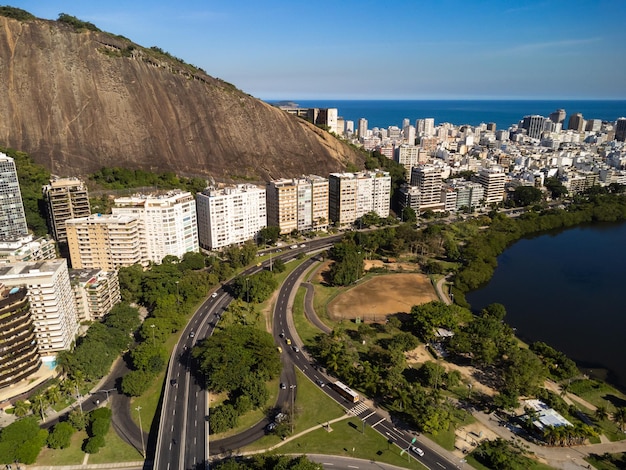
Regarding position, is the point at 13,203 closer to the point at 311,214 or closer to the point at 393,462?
the point at 311,214

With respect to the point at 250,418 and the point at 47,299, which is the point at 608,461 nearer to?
the point at 250,418

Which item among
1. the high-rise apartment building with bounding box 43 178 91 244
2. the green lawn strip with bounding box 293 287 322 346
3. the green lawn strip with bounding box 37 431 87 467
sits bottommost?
the green lawn strip with bounding box 37 431 87 467

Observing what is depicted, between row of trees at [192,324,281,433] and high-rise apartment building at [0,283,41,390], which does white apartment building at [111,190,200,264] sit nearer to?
high-rise apartment building at [0,283,41,390]

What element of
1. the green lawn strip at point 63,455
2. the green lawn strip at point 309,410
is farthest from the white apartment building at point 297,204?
the green lawn strip at point 63,455

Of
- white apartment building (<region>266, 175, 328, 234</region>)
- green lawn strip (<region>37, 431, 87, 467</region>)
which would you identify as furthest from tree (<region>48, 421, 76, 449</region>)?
white apartment building (<region>266, 175, 328, 234</region>)

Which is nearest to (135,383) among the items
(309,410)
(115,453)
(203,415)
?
(115,453)

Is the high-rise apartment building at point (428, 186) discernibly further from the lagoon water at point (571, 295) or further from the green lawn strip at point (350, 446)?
the green lawn strip at point (350, 446)

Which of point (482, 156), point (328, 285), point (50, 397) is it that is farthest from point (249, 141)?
point (482, 156)
